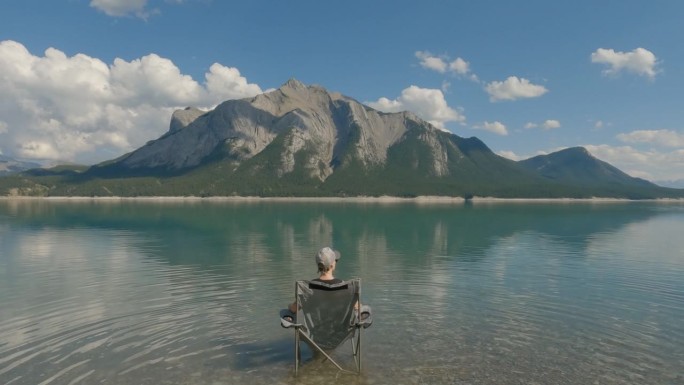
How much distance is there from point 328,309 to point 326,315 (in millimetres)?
193

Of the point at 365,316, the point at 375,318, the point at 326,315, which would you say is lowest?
the point at 375,318

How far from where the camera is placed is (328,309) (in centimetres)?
1151

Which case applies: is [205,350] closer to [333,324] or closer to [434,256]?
[333,324]

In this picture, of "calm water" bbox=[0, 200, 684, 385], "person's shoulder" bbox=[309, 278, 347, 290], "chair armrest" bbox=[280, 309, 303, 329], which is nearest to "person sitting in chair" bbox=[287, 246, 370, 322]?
"person's shoulder" bbox=[309, 278, 347, 290]

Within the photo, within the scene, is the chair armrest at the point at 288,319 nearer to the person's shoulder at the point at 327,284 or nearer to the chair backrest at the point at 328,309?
the chair backrest at the point at 328,309

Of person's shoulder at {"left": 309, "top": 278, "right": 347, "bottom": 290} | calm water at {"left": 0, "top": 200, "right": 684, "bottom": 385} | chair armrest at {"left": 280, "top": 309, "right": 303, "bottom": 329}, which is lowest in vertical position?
calm water at {"left": 0, "top": 200, "right": 684, "bottom": 385}

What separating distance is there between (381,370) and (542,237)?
5345cm

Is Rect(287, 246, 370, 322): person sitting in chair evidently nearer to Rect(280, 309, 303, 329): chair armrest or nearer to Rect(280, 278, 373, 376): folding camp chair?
Rect(280, 278, 373, 376): folding camp chair

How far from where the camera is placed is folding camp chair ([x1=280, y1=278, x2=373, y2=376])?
1123 centimetres

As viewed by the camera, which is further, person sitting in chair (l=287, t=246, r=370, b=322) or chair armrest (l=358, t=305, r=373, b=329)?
chair armrest (l=358, t=305, r=373, b=329)

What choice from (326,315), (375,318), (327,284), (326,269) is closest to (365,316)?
(326,315)

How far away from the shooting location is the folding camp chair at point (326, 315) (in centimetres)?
1123

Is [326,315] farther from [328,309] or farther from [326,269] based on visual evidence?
[326,269]

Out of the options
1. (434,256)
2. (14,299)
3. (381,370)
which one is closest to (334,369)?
(381,370)
